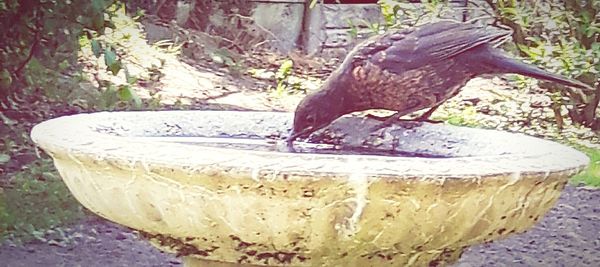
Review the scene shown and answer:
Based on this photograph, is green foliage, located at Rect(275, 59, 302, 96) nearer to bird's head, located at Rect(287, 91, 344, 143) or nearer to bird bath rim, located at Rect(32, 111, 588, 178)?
bird's head, located at Rect(287, 91, 344, 143)

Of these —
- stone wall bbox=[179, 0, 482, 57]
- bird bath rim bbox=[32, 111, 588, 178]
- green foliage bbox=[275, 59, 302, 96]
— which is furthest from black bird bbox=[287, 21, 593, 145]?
stone wall bbox=[179, 0, 482, 57]

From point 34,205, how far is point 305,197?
2.35 metres

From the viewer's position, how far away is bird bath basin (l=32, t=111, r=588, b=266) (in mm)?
1421

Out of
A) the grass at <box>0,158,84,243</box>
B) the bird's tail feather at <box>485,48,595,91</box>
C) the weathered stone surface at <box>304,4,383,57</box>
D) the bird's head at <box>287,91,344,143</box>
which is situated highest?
the bird's tail feather at <box>485,48,595,91</box>

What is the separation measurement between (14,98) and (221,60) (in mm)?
2185

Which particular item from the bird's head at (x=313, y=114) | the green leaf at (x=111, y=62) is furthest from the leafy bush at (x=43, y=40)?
the bird's head at (x=313, y=114)

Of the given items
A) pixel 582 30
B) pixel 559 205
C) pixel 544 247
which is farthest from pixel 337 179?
pixel 582 30

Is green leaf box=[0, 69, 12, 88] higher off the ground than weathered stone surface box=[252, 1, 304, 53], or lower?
higher

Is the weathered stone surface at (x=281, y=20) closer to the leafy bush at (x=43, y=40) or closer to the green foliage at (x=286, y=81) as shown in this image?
the green foliage at (x=286, y=81)

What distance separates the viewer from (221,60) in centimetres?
637

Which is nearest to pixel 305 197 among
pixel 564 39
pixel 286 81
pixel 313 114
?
pixel 313 114

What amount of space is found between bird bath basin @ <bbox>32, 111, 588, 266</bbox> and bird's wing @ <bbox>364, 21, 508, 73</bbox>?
0.49m

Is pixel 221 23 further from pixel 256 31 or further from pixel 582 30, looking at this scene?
pixel 582 30

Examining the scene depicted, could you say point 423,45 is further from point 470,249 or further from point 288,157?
point 470,249
